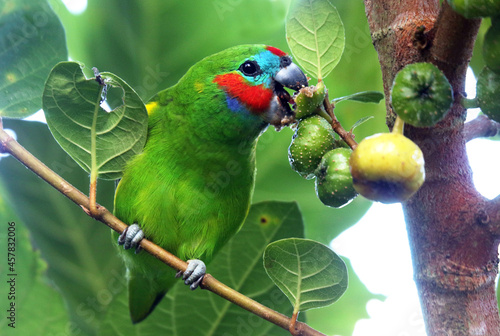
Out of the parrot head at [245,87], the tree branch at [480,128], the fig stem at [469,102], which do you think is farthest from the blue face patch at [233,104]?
the fig stem at [469,102]

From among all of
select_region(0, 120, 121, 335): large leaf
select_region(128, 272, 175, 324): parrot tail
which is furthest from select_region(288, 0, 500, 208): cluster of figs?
select_region(128, 272, 175, 324): parrot tail

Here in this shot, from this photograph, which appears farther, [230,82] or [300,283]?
[230,82]

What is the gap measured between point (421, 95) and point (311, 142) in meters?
0.33

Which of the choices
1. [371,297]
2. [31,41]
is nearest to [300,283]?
[371,297]

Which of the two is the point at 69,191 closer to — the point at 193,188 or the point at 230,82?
the point at 193,188

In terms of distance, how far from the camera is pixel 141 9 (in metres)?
2.05

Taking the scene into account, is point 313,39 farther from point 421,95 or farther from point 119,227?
point 119,227

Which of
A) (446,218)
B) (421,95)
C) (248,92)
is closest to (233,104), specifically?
(248,92)

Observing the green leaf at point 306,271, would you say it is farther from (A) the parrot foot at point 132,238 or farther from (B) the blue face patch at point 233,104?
(B) the blue face patch at point 233,104

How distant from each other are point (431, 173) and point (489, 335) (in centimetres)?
34

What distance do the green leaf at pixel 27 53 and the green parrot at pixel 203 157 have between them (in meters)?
0.52

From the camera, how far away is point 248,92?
2.06 m

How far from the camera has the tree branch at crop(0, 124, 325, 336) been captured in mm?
1165

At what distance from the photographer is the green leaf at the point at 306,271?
1201 millimetres
